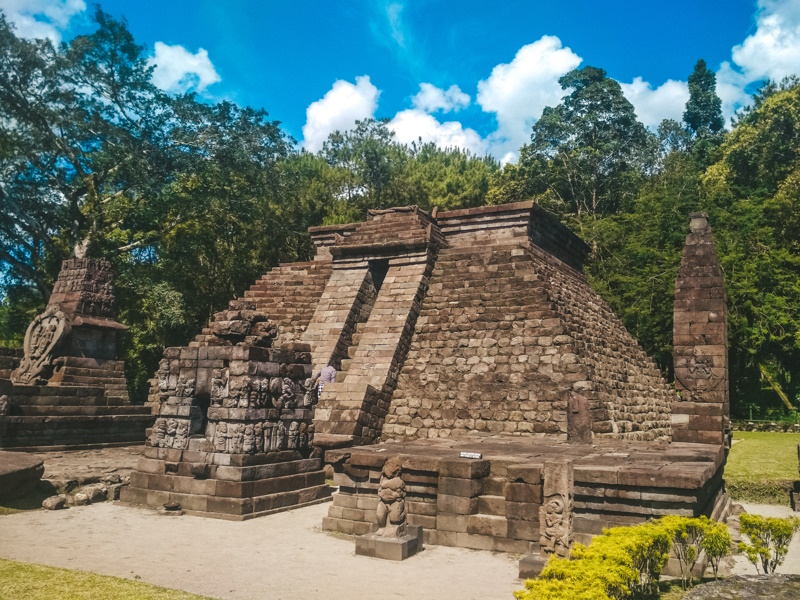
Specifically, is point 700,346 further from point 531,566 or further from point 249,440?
point 249,440

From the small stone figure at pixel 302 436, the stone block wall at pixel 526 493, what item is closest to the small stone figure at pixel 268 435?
the small stone figure at pixel 302 436

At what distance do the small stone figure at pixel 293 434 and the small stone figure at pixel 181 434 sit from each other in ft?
5.01

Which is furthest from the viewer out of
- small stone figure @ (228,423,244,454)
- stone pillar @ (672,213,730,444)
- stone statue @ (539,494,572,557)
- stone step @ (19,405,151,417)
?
stone step @ (19,405,151,417)

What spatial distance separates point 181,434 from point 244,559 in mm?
3594

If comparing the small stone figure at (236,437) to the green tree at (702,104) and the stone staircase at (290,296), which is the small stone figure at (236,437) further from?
the green tree at (702,104)

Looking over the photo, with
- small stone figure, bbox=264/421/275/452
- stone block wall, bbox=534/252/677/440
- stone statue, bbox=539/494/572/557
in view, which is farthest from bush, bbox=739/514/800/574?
small stone figure, bbox=264/421/275/452

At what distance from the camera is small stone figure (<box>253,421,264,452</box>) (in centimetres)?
931

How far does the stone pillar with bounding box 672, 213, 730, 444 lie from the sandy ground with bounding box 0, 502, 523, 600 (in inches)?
210

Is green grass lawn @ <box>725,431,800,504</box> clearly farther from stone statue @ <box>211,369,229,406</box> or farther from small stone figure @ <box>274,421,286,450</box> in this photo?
stone statue @ <box>211,369,229,406</box>

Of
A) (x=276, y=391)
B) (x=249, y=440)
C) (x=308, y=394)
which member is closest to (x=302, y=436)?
(x=308, y=394)

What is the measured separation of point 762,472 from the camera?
1240 cm

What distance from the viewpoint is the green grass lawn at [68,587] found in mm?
4848

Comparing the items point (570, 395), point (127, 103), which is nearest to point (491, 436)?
point (570, 395)

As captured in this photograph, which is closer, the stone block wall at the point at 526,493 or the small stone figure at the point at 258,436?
the stone block wall at the point at 526,493
